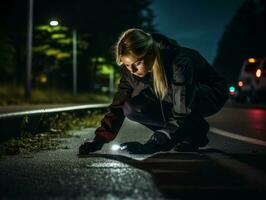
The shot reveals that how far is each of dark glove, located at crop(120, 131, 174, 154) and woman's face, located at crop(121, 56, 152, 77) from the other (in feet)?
2.16

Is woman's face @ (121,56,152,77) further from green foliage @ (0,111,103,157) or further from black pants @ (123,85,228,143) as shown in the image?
green foliage @ (0,111,103,157)

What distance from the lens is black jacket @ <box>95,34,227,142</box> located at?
630cm

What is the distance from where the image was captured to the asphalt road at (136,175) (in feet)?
15.0

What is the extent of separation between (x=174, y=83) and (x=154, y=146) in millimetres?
716

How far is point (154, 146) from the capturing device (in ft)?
21.3

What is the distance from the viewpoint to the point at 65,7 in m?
42.1

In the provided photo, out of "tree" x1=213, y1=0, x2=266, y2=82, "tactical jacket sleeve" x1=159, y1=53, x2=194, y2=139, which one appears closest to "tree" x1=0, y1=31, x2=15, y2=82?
"tactical jacket sleeve" x1=159, y1=53, x2=194, y2=139

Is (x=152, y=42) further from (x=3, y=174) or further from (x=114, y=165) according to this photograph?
(x=3, y=174)

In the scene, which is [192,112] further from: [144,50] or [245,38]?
[245,38]

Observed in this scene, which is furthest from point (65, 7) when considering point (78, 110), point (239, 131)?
point (239, 131)

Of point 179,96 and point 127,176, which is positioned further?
point 179,96

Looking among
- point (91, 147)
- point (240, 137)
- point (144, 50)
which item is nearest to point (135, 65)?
point (144, 50)

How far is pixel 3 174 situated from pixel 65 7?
3739 cm

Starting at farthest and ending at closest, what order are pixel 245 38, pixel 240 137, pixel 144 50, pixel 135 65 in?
pixel 245 38
pixel 240 137
pixel 135 65
pixel 144 50
